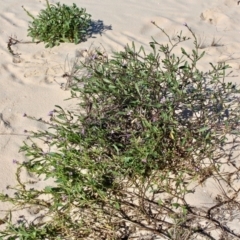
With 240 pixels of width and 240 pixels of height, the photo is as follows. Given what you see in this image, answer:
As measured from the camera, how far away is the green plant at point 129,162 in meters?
2.89

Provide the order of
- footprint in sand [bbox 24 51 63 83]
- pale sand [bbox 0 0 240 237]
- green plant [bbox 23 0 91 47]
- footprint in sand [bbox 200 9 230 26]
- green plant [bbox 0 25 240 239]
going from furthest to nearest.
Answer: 1. footprint in sand [bbox 200 9 230 26]
2. green plant [bbox 23 0 91 47]
3. footprint in sand [bbox 24 51 63 83]
4. pale sand [bbox 0 0 240 237]
5. green plant [bbox 0 25 240 239]

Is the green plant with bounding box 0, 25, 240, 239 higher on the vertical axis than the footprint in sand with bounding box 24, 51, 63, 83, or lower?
lower

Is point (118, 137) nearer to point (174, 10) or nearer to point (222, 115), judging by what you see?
point (222, 115)

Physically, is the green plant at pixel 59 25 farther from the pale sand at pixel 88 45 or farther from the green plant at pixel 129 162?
the green plant at pixel 129 162

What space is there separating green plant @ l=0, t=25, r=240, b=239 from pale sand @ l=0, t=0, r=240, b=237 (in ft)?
0.59

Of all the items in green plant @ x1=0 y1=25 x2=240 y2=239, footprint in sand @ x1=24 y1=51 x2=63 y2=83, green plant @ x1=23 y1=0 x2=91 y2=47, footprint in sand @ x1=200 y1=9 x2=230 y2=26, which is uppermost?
footprint in sand @ x1=200 y1=9 x2=230 y2=26

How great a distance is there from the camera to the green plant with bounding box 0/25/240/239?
2891 mm

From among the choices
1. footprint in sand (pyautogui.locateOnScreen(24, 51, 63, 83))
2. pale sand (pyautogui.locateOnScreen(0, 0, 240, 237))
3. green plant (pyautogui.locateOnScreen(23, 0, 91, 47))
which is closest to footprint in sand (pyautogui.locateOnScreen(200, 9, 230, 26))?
pale sand (pyautogui.locateOnScreen(0, 0, 240, 237))

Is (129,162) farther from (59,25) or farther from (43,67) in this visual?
(59,25)

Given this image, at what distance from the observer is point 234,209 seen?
9.68 feet

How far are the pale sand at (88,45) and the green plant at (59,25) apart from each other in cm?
8

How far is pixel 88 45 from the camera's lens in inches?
181

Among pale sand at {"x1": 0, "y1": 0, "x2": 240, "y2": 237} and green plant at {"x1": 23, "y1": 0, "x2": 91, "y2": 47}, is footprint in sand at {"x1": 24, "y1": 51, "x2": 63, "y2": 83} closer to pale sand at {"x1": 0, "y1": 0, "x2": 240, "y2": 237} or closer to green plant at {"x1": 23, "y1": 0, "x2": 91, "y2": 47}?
pale sand at {"x1": 0, "y1": 0, "x2": 240, "y2": 237}

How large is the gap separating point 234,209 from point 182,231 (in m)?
0.38
